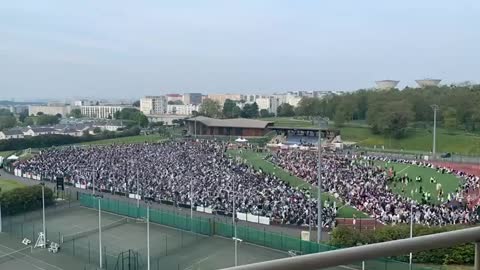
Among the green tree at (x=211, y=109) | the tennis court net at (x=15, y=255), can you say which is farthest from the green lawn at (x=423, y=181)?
the green tree at (x=211, y=109)

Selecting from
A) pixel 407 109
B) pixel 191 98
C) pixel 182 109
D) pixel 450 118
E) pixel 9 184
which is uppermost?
pixel 191 98

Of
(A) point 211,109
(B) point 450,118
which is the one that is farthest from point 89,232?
(A) point 211,109

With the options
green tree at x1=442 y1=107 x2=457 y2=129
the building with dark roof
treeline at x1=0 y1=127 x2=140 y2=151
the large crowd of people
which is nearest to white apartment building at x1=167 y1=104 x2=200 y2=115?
the building with dark roof

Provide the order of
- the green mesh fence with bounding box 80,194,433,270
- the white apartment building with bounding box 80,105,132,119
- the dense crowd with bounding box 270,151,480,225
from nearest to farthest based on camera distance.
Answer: the green mesh fence with bounding box 80,194,433,270, the dense crowd with bounding box 270,151,480,225, the white apartment building with bounding box 80,105,132,119

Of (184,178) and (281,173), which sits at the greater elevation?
(184,178)

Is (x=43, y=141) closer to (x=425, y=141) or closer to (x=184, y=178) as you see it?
(x=184, y=178)

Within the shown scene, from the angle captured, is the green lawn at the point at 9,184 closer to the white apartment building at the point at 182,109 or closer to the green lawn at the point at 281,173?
the green lawn at the point at 281,173

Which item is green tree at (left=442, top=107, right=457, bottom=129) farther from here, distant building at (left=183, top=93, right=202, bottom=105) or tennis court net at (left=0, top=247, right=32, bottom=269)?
distant building at (left=183, top=93, right=202, bottom=105)
